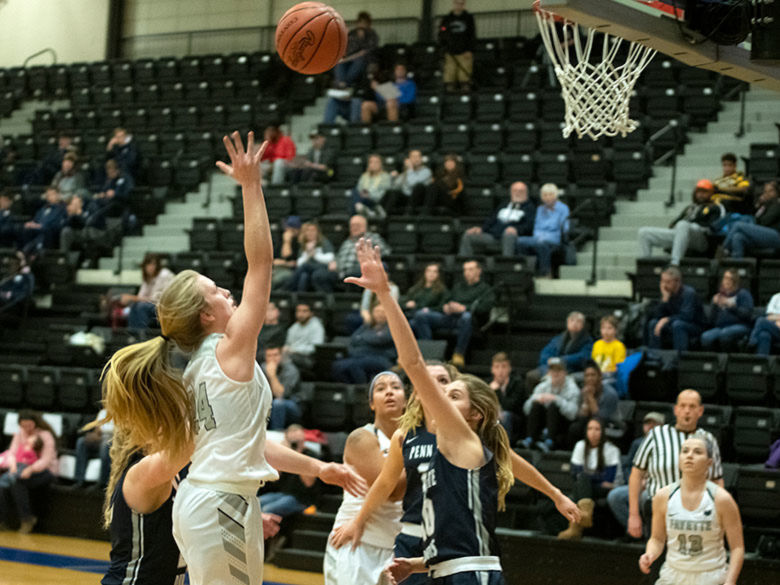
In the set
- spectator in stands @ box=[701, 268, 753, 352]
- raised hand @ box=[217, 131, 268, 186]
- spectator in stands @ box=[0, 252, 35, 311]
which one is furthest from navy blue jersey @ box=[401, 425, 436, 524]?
spectator in stands @ box=[0, 252, 35, 311]

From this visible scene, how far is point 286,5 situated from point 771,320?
43.8 feet

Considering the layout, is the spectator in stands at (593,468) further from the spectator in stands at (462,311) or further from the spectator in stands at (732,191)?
the spectator in stands at (732,191)

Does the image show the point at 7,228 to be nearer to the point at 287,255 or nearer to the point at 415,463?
the point at 287,255

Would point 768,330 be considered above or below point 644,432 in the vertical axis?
above

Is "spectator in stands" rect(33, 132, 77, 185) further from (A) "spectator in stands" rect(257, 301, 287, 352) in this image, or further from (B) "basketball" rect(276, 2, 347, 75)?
(B) "basketball" rect(276, 2, 347, 75)

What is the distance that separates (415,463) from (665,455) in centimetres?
341

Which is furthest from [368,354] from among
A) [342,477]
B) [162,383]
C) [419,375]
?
[162,383]

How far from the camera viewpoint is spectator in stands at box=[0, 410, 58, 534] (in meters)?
11.1

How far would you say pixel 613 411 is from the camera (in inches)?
368

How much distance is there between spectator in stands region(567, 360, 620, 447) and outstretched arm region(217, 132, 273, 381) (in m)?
6.21

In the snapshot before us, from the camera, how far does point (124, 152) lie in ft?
54.1

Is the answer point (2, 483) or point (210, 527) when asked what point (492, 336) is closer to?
point (2, 483)

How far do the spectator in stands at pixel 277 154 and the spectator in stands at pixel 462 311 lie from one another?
458cm

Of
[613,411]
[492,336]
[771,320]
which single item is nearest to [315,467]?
[613,411]
